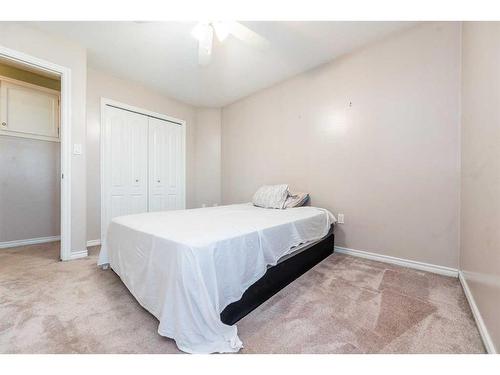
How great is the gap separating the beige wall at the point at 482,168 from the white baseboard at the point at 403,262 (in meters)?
0.20

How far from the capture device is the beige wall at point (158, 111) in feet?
9.64

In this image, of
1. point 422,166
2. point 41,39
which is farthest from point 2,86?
point 422,166

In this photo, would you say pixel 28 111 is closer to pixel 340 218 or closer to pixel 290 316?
pixel 290 316

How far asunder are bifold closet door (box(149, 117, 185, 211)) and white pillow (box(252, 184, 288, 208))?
1.76 m

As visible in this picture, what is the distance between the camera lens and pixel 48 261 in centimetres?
229

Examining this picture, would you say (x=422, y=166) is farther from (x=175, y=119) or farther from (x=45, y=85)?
(x=45, y=85)

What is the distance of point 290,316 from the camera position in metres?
1.36

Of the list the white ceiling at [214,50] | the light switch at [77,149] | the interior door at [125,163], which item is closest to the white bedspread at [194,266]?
the light switch at [77,149]

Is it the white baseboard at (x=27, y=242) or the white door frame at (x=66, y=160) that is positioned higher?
the white door frame at (x=66, y=160)

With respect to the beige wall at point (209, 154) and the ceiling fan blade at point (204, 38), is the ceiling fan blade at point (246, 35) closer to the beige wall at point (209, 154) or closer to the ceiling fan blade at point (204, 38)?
the ceiling fan blade at point (204, 38)

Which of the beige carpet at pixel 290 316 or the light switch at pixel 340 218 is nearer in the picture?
the beige carpet at pixel 290 316

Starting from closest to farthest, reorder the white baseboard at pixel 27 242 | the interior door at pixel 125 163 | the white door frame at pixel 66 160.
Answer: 1. the white door frame at pixel 66 160
2. the white baseboard at pixel 27 242
3. the interior door at pixel 125 163

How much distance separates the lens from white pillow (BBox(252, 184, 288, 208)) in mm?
2660

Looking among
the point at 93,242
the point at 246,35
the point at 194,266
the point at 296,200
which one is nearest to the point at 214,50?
Result: the point at 246,35
